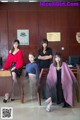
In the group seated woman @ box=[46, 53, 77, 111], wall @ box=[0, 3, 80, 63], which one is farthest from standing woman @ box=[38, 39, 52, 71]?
wall @ box=[0, 3, 80, 63]

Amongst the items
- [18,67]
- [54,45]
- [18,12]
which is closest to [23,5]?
[18,12]

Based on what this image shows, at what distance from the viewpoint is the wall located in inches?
210

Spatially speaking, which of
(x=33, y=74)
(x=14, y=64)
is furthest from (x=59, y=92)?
(x=14, y=64)

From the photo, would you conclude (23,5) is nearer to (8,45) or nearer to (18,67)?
(8,45)

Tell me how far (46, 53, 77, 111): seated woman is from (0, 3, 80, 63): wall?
2155mm

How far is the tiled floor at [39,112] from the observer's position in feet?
8.75

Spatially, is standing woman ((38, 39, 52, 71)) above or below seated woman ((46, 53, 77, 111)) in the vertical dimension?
above

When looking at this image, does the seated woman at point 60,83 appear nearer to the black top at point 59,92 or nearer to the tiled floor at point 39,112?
the black top at point 59,92

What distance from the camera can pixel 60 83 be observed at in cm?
319

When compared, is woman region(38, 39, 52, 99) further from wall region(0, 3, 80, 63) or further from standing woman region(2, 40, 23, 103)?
wall region(0, 3, 80, 63)

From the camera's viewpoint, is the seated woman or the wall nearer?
the seated woman

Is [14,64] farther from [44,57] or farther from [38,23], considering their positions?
[38,23]

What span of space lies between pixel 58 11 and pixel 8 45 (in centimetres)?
120

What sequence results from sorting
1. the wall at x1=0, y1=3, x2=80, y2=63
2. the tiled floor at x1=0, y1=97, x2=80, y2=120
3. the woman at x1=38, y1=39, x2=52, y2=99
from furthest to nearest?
the wall at x1=0, y1=3, x2=80, y2=63
the woman at x1=38, y1=39, x2=52, y2=99
the tiled floor at x1=0, y1=97, x2=80, y2=120
